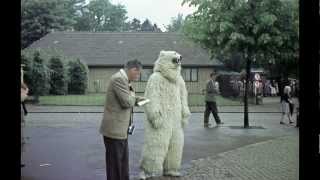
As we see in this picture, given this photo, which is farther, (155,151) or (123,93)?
(155,151)

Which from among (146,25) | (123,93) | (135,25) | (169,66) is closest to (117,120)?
(123,93)

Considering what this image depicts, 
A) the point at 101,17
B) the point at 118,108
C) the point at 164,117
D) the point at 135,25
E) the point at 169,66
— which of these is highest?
the point at 101,17

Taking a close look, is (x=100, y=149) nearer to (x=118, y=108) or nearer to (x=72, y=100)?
(x=118, y=108)

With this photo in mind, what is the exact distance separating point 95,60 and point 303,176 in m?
38.4

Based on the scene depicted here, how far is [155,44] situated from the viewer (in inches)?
1678

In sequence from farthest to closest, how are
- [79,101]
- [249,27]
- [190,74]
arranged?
[190,74] → [79,101] → [249,27]

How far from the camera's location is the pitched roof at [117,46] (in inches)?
1592

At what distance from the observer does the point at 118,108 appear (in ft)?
19.8

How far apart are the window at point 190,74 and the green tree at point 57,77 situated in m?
→ 10.4

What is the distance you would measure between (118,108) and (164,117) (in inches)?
60.5

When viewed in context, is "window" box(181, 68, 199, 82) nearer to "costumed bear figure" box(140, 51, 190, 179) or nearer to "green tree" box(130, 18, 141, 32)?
"green tree" box(130, 18, 141, 32)

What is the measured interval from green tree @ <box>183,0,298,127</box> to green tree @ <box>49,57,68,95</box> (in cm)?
1691
